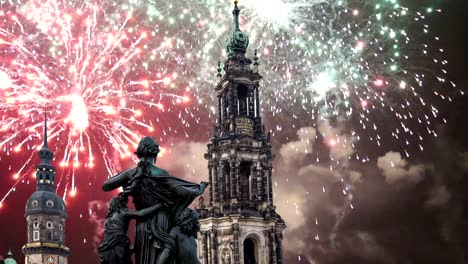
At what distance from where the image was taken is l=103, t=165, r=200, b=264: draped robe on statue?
10797 mm

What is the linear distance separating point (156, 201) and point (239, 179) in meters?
59.5

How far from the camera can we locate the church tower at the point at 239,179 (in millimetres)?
67938

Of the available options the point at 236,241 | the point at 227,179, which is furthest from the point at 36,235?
the point at 236,241

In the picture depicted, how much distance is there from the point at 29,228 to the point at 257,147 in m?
52.7

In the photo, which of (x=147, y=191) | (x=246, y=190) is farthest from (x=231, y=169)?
(x=147, y=191)

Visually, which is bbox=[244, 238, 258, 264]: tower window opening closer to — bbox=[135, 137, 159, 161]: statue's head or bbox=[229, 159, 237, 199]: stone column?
bbox=[229, 159, 237, 199]: stone column

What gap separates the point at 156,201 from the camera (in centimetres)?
1095

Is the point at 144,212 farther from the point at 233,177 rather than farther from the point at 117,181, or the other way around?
the point at 233,177

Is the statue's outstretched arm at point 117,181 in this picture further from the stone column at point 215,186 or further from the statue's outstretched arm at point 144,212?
the stone column at point 215,186

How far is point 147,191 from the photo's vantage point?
11000mm

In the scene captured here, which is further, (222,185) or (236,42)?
(236,42)

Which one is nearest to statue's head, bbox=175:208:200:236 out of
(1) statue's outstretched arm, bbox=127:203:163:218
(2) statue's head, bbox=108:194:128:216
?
(1) statue's outstretched arm, bbox=127:203:163:218

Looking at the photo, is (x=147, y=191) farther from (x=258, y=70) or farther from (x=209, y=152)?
(x=258, y=70)

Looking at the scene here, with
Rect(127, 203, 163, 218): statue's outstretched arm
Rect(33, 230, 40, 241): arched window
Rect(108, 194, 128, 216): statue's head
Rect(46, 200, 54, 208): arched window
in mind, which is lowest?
Rect(127, 203, 163, 218): statue's outstretched arm
